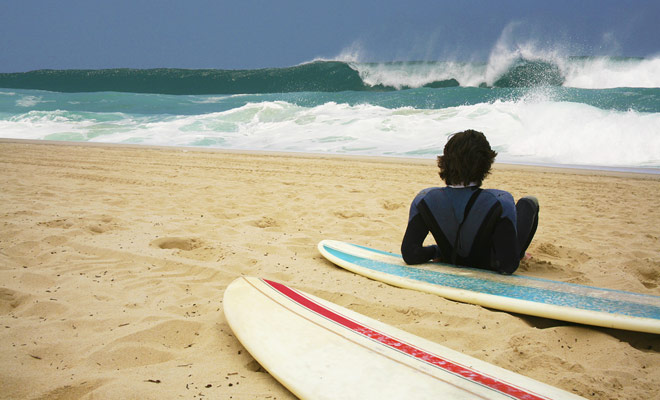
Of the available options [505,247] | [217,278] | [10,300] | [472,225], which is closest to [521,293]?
[505,247]

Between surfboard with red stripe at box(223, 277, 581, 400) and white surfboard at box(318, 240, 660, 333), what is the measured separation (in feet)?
1.99

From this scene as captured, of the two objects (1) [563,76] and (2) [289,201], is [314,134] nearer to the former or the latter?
(2) [289,201]

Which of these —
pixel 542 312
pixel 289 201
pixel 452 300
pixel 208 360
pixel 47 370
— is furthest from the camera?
pixel 289 201

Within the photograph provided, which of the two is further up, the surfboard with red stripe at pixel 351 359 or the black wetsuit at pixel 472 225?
the black wetsuit at pixel 472 225

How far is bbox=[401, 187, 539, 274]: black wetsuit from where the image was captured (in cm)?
219

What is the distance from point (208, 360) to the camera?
1.62 meters

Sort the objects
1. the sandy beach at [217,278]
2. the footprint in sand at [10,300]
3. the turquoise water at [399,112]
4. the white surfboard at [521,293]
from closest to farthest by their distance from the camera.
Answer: the sandy beach at [217,278]
the white surfboard at [521,293]
the footprint in sand at [10,300]
the turquoise water at [399,112]

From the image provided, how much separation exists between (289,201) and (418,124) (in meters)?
9.89

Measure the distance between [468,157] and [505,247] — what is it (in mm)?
557

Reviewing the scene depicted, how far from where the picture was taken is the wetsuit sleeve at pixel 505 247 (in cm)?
220

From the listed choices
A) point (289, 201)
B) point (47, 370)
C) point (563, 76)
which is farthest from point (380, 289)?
point (563, 76)

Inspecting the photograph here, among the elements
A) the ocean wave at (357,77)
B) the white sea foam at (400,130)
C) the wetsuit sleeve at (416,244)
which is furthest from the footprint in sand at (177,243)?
the ocean wave at (357,77)

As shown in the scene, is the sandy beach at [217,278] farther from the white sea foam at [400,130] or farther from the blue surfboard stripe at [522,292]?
the white sea foam at [400,130]

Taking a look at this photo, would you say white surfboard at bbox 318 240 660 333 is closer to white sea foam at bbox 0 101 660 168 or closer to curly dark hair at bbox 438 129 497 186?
curly dark hair at bbox 438 129 497 186
